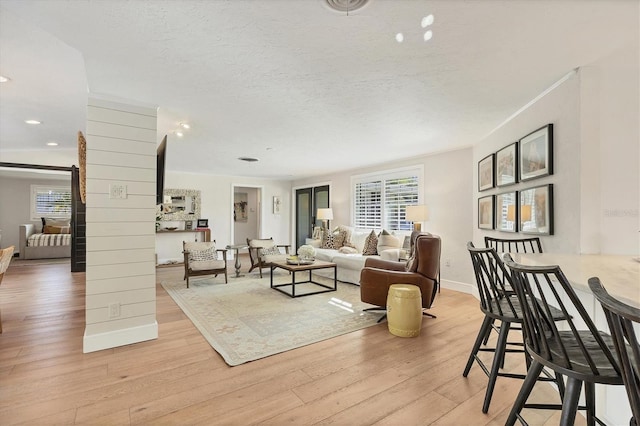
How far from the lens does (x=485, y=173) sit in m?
4.22

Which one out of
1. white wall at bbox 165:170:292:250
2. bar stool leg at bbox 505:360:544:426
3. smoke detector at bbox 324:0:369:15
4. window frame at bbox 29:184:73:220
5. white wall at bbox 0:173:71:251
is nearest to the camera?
bar stool leg at bbox 505:360:544:426

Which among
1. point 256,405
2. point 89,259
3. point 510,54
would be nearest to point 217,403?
point 256,405

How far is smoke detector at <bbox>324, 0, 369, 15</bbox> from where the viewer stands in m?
1.62

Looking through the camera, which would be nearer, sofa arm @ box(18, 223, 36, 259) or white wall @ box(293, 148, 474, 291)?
white wall @ box(293, 148, 474, 291)

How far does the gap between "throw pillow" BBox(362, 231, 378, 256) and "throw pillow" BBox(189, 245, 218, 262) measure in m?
2.73

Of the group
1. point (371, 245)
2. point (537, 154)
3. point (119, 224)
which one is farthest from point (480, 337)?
point (371, 245)

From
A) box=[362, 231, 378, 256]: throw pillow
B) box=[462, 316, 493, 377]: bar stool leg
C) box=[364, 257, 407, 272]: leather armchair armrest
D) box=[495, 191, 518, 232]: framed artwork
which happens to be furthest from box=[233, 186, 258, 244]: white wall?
box=[462, 316, 493, 377]: bar stool leg

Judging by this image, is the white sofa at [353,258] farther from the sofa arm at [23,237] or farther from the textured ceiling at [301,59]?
the sofa arm at [23,237]

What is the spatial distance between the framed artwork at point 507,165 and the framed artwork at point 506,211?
0.15 m

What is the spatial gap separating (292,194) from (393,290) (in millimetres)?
6820

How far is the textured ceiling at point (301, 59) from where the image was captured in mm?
1728

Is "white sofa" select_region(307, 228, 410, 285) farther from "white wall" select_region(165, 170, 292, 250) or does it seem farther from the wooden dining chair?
"white wall" select_region(165, 170, 292, 250)

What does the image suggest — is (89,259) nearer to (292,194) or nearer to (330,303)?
(330,303)

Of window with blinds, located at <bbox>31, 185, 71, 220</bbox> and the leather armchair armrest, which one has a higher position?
window with blinds, located at <bbox>31, 185, 71, 220</bbox>
